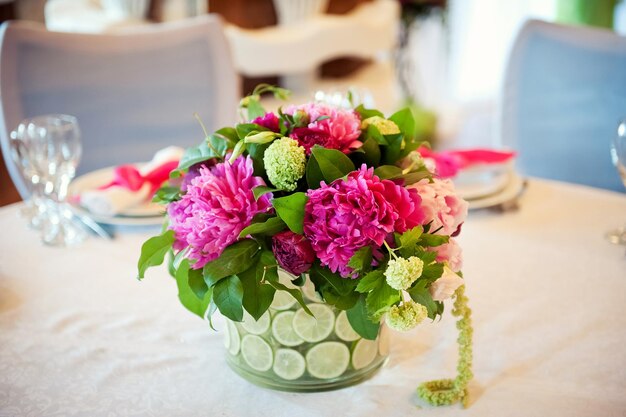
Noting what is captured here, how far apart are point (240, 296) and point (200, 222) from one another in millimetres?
88

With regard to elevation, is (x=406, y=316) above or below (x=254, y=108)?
below

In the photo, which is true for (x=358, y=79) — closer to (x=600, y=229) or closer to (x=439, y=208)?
(x=600, y=229)

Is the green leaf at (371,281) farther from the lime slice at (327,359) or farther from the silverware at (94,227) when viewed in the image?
the silverware at (94,227)

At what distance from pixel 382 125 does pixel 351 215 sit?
6.4 inches

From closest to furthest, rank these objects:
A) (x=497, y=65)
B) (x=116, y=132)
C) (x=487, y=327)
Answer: (x=487, y=327)
(x=116, y=132)
(x=497, y=65)

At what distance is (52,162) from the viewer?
1.31 m

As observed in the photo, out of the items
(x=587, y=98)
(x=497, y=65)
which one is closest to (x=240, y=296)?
(x=587, y=98)

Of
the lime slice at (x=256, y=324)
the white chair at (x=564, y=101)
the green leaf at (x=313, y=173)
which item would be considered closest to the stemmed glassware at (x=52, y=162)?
the lime slice at (x=256, y=324)

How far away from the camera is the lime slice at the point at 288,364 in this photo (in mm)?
866

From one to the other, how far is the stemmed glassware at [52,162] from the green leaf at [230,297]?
1.86ft

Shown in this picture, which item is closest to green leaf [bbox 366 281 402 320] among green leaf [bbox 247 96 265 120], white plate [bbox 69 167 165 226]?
green leaf [bbox 247 96 265 120]

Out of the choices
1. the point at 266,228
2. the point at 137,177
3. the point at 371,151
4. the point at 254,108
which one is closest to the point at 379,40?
the point at 137,177

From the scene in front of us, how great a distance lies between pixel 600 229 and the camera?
1.32 meters

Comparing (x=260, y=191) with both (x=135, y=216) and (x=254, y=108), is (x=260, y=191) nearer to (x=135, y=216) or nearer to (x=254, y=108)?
(x=254, y=108)
